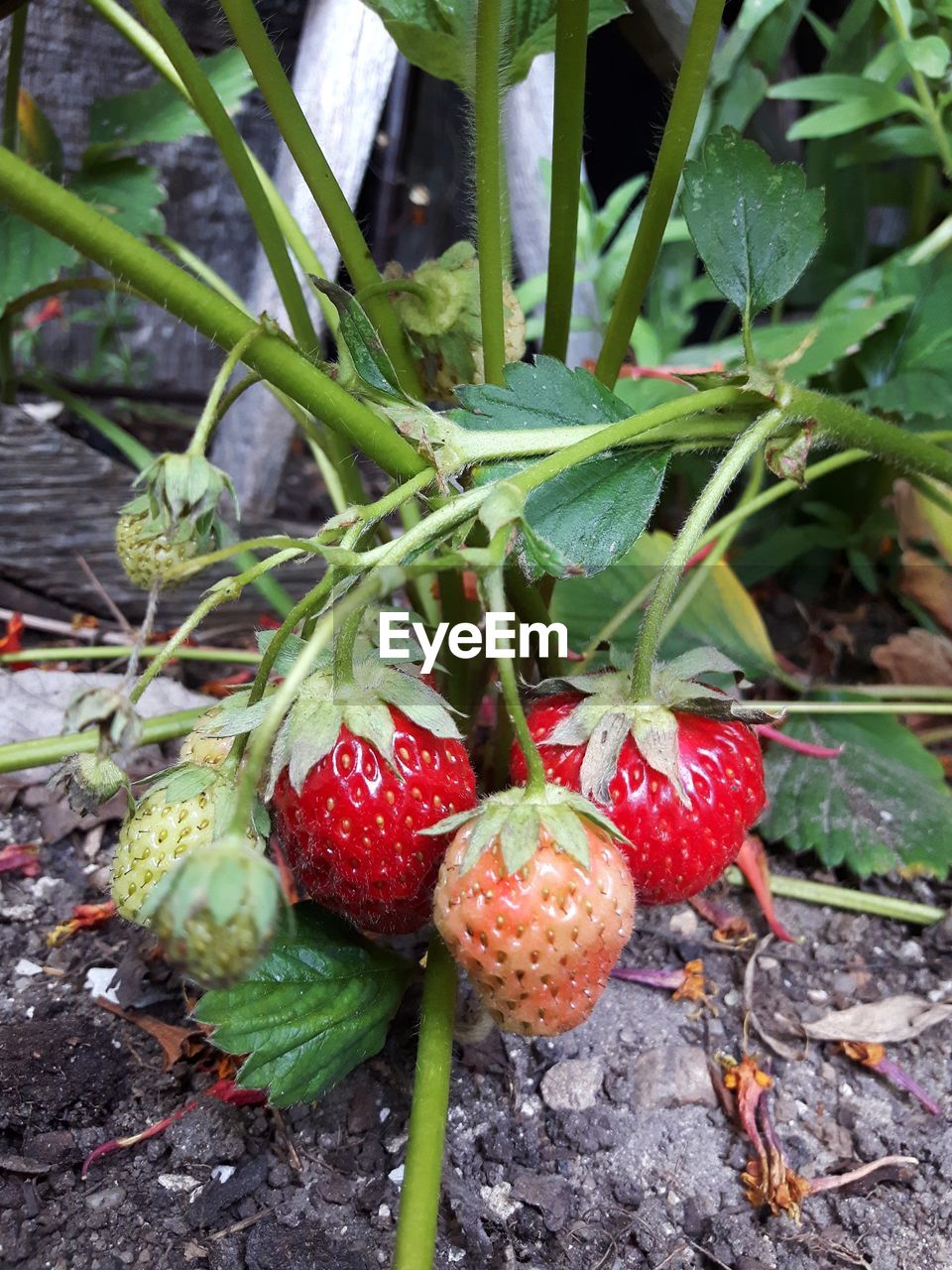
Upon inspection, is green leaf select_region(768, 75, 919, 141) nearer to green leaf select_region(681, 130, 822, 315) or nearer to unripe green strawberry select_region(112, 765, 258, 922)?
green leaf select_region(681, 130, 822, 315)

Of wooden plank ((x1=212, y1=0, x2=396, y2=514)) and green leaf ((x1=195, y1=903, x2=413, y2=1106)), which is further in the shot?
wooden plank ((x1=212, y1=0, x2=396, y2=514))

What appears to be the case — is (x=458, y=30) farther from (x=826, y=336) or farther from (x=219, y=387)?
(x=826, y=336)

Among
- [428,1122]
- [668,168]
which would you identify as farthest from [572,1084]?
[668,168]

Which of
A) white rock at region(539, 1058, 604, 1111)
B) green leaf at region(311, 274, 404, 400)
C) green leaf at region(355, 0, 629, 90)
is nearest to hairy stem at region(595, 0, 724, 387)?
green leaf at region(355, 0, 629, 90)

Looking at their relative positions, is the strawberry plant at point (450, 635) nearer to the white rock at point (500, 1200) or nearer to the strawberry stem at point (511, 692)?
the strawberry stem at point (511, 692)

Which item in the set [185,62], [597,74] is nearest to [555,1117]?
[185,62]
